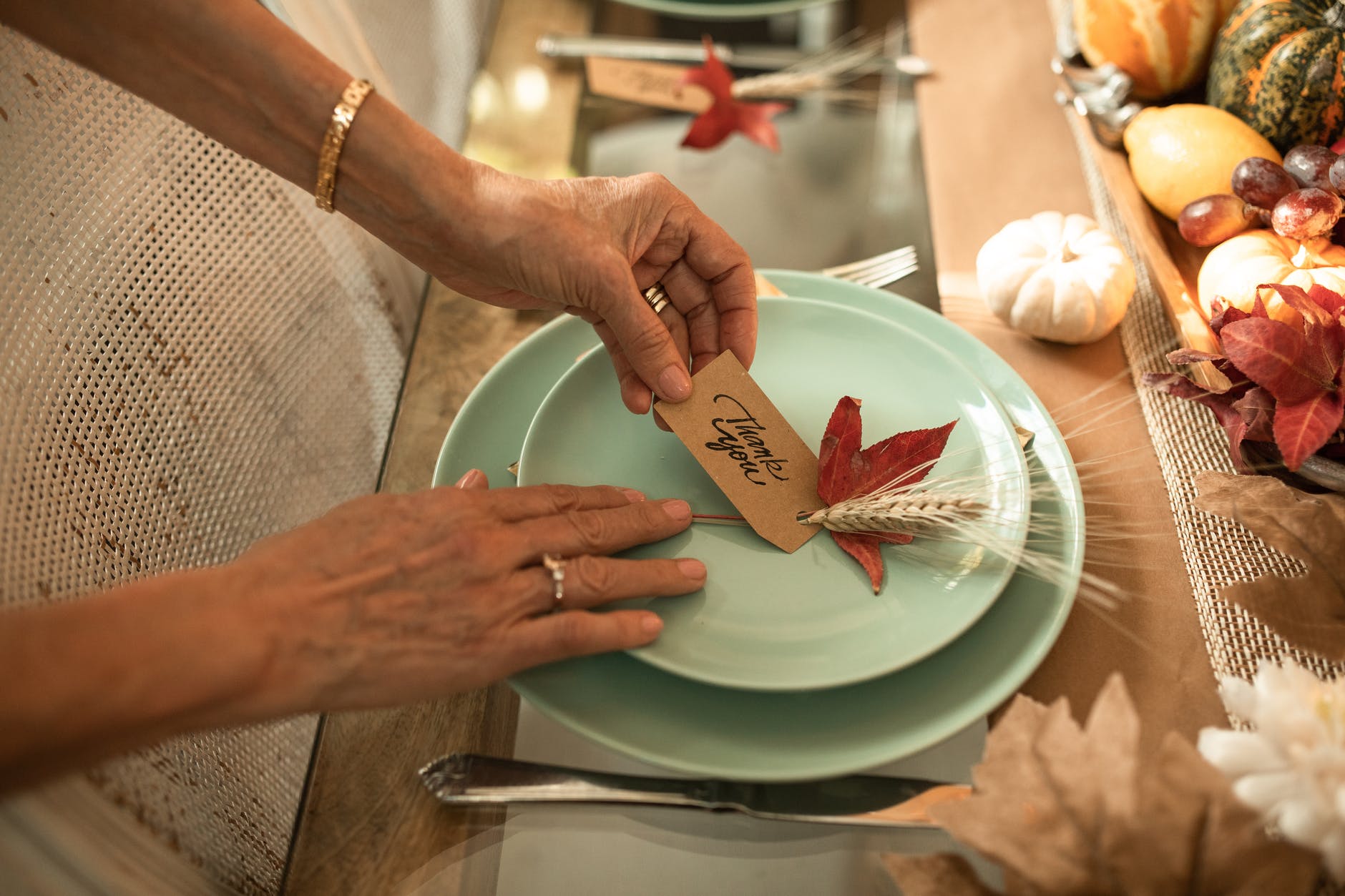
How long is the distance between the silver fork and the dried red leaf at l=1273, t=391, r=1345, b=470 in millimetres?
517

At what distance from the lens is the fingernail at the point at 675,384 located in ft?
2.73

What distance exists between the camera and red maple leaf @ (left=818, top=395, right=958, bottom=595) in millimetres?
820

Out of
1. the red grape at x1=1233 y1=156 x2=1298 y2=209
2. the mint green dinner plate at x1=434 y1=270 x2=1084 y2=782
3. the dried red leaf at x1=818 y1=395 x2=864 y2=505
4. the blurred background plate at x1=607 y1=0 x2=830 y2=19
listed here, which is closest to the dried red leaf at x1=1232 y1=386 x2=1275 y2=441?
the mint green dinner plate at x1=434 y1=270 x2=1084 y2=782

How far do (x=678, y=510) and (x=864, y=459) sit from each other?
194 millimetres

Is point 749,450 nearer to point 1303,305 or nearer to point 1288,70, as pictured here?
point 1303,305

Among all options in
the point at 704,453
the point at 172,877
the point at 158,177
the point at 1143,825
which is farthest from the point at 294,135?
the point at 1143,825

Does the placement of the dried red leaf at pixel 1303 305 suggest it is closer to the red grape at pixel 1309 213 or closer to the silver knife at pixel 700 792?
the red grape at pixel 1309 213

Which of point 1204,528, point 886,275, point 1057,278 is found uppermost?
point 886,275

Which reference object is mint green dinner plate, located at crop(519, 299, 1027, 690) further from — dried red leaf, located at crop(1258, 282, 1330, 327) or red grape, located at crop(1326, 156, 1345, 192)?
red grape, located at crop(1326, 156, 1345, 192)

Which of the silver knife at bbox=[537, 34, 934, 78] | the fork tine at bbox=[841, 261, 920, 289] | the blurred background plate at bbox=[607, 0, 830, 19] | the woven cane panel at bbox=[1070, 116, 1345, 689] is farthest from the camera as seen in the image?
the silver knife at bbox=[537, 34, 934, 78]

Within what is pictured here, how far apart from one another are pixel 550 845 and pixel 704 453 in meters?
0.39

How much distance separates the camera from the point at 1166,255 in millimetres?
1053

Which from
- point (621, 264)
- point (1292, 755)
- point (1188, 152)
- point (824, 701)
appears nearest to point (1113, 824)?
point (1292, 755)

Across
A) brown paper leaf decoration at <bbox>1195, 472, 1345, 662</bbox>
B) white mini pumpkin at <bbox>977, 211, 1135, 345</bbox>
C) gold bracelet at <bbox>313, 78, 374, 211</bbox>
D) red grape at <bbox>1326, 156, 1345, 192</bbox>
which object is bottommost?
brown paper leaf decoration at <bbox>1195, 472, 1345, 662</bbox>
